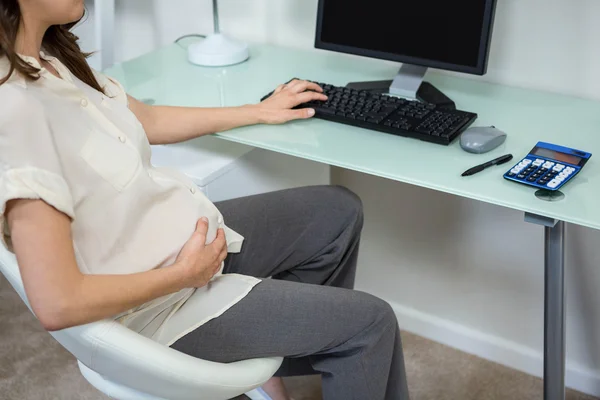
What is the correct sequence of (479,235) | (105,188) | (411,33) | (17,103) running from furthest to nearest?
(479,235) → (411,33) → (105,188) → (17,103)

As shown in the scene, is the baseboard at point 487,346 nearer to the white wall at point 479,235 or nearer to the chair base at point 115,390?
the white wall at point 479,235

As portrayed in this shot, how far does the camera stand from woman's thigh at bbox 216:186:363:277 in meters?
1.50

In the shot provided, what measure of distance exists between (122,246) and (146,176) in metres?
0.12

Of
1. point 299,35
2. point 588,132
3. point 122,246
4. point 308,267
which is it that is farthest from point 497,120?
point 122,246

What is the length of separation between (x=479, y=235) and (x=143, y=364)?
1.02 metres

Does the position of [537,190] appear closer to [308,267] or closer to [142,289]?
[308,267]

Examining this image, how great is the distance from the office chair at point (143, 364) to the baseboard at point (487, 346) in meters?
0.95

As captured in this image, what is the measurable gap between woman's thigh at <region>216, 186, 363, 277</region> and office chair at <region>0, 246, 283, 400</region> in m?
0.35

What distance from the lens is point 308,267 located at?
5.04 ft

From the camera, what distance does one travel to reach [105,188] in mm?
1173

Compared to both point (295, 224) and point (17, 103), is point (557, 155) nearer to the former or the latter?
point (295, 224)

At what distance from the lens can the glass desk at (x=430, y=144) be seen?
1.29m

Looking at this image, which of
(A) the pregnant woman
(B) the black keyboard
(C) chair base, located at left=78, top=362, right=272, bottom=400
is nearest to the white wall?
(B) the black keyboard

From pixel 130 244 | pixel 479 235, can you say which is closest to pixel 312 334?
pixel 130 244
